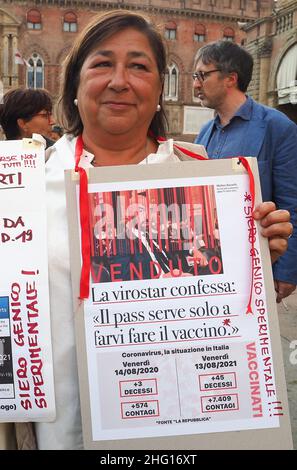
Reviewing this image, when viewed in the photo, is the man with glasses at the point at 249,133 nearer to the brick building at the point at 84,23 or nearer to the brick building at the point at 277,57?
the brick building at the point at 277,57

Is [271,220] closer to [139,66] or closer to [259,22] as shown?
[139,66]

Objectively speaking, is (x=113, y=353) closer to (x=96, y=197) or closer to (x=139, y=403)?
(x=139, y=403)

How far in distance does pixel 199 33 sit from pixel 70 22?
338 inches

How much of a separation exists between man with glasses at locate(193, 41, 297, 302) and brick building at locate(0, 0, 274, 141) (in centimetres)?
2785

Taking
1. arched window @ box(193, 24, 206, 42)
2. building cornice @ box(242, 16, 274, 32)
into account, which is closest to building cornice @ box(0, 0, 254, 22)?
arched window @ box(193, 24, 206, 42)

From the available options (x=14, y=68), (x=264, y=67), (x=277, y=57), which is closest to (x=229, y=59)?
(x=277, y=57)

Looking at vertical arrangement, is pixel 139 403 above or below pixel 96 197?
below

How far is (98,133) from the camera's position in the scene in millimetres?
1408

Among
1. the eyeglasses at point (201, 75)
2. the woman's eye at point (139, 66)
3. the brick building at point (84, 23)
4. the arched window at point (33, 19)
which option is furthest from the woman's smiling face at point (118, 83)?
the arched window at point (33, 19)

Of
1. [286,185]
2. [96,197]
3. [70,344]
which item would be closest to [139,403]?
[70,344]

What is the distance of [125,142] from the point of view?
4.68ft

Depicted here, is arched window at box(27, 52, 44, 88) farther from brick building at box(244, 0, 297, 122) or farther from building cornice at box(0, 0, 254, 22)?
brick building at box(244, 0, 297, 122)

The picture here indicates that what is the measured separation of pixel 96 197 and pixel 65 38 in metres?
33.2

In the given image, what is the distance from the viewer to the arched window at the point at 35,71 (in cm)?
3072
